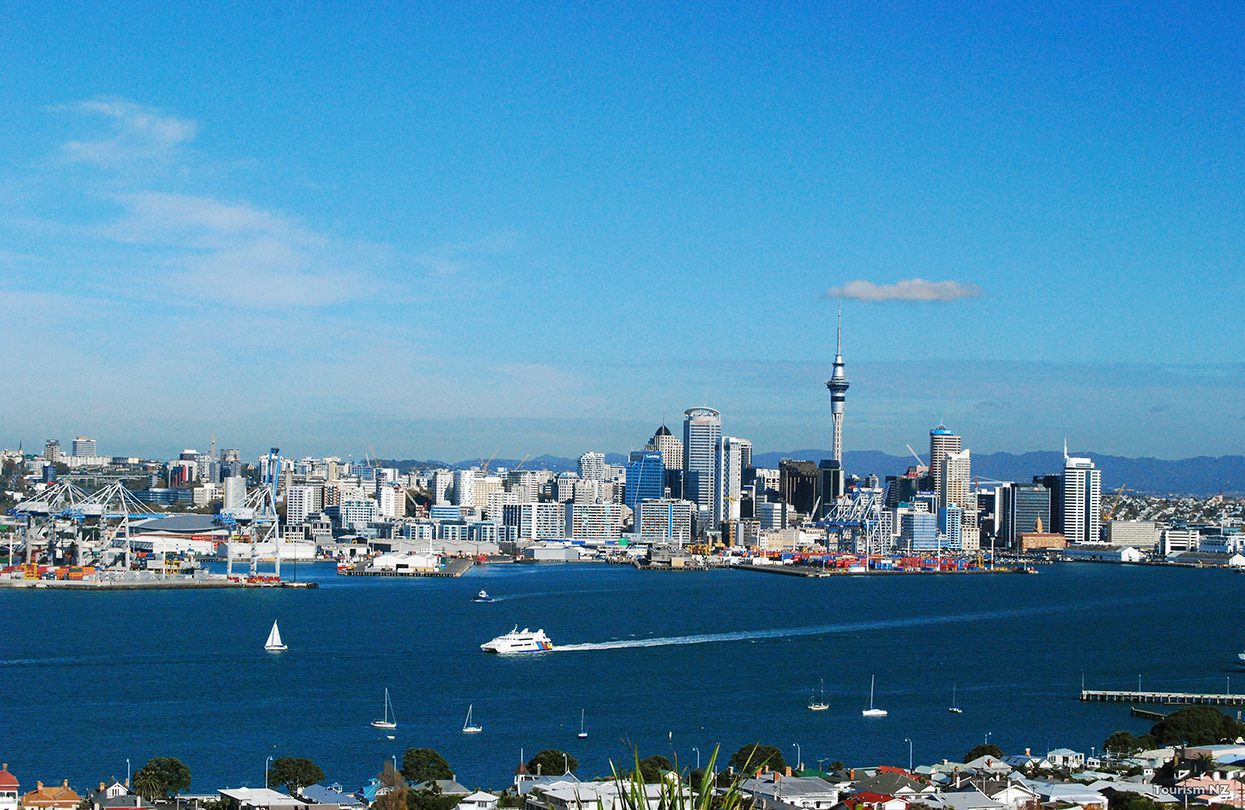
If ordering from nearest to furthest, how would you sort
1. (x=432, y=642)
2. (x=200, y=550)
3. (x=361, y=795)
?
(x=361, y=795) < (x=432, y=642) < (x=200, y=550)

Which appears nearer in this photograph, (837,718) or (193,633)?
(837,718)

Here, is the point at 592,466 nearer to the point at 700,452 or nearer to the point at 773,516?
the point at 700,452

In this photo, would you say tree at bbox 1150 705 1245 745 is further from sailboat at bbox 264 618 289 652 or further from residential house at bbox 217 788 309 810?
sailboat at bbox 264 618 289 652

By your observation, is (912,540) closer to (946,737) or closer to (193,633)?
(193,633)

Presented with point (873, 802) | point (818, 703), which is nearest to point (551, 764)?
point (873, 802)

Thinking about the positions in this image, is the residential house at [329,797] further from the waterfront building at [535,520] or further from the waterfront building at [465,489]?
the waterfront building at [465,489]

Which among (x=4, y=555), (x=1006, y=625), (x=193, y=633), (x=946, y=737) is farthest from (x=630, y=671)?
(x=4, y=555)
